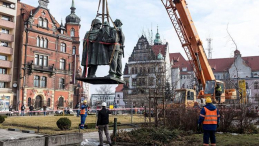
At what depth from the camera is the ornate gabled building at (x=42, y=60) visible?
1758 inches

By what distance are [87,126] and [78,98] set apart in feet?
151

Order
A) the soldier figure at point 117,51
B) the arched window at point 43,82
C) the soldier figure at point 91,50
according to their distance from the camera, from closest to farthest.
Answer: the soldier figure at point 117,51 → the soldier figure at point 91,50 → the arched window at point 43,82

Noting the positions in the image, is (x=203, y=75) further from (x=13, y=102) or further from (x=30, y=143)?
(x=13, y=102)

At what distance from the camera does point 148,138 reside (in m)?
10.8

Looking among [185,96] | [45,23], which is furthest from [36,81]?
[185,96]

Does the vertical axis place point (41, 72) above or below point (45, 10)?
below

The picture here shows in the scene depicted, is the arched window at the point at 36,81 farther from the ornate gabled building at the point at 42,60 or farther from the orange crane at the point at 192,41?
the orange crane at the point at 192,41

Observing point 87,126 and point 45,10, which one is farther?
point 45,10

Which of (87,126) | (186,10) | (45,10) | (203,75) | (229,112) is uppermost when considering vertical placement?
(45,10)

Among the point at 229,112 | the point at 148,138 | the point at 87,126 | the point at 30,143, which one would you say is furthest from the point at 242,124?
the point at 30,143

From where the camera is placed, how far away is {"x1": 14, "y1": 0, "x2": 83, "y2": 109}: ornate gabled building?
44.7 meters

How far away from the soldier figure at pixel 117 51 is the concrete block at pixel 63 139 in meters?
2.72

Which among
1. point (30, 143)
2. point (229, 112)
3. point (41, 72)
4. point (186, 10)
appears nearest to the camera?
point (30, 143)

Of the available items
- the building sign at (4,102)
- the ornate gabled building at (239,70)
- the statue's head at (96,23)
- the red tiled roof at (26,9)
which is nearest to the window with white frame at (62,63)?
the red tiled roof at (26,9)
